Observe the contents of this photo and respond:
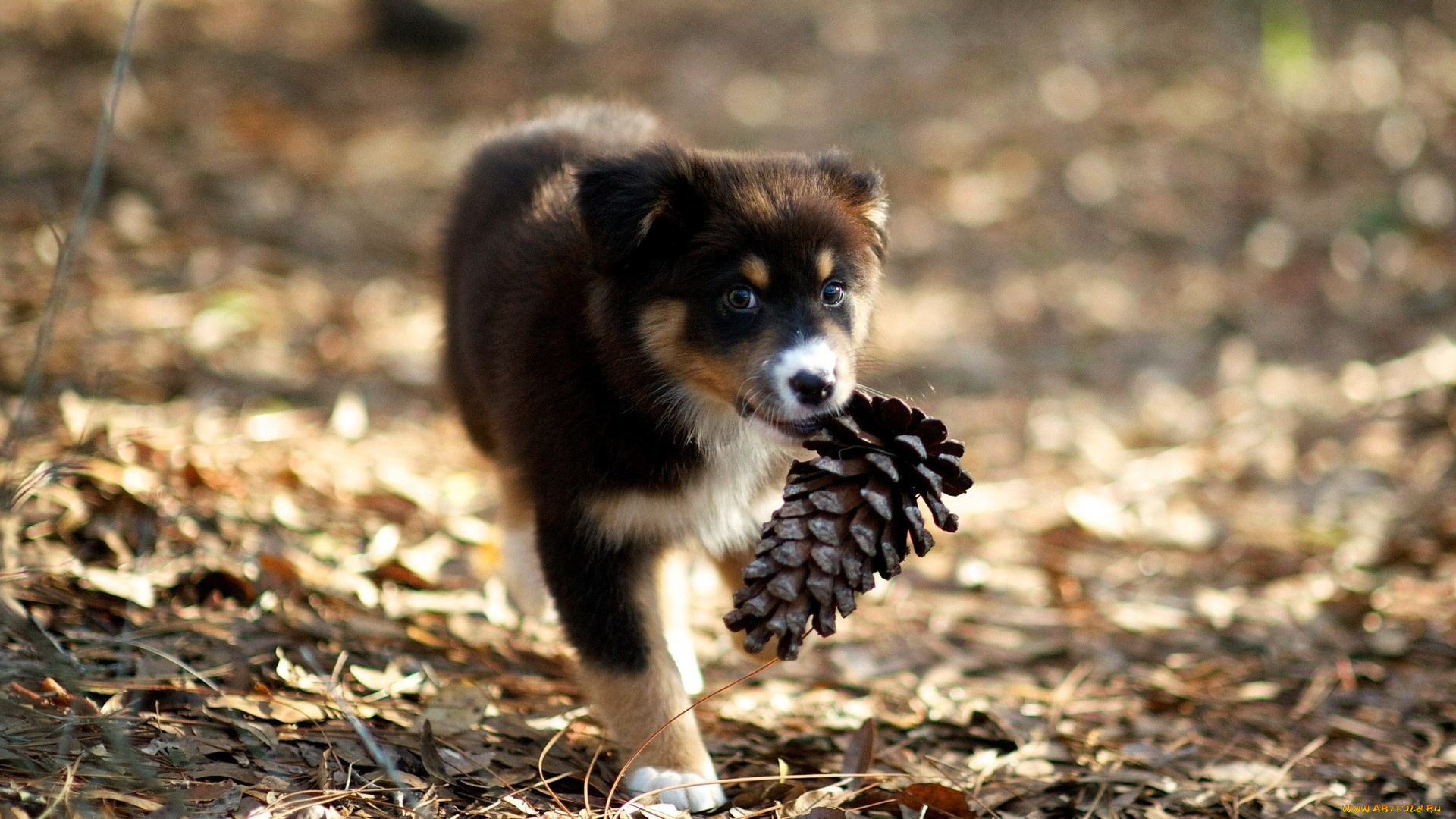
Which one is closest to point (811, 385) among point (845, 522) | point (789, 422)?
point (789, 422)

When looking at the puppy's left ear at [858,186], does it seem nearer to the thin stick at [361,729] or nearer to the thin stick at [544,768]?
the thin stick at [544,768]

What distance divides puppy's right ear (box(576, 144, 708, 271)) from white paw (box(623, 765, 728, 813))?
4.63 feet

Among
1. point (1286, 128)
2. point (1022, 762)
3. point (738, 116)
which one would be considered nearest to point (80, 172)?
point (738, 116)

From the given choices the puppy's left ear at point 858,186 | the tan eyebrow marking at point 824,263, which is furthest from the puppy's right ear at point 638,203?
the puppy's left ear at point 858,186

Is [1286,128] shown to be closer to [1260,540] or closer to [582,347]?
[1260,540]

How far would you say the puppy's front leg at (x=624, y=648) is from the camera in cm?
348

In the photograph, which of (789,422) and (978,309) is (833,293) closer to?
(789,422)

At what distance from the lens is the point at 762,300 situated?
3518 millimetres

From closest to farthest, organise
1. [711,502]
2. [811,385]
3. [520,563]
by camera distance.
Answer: [811,385]
[711,502]
[520,563]

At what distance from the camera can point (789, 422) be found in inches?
136

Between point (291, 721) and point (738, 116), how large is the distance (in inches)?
298

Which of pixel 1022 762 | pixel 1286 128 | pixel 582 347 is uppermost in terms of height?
pixel 1286 128

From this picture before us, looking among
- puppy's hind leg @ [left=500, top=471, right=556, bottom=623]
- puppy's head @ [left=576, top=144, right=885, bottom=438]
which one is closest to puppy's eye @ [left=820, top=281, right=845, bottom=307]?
puppy's head @ [left=576, top=144, right=885, bottom=438]

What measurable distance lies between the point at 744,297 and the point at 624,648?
1.06m
